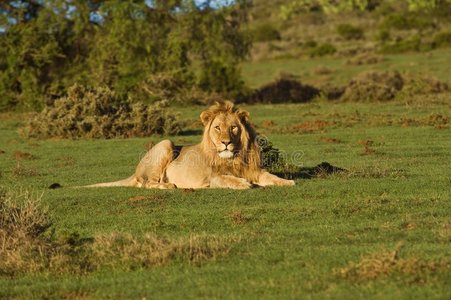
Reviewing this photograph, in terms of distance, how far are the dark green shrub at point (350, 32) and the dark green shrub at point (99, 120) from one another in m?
52.3

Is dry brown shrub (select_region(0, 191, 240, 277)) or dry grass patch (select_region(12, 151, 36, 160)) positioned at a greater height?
dry brown shrub (select_region(0, 191, 240, 277))

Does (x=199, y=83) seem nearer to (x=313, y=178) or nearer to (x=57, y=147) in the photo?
(x=57, y=147)

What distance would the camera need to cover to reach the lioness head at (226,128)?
42.1 ft

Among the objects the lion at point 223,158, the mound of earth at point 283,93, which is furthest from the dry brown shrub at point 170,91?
the lion at point 223,158

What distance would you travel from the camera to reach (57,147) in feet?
73.2

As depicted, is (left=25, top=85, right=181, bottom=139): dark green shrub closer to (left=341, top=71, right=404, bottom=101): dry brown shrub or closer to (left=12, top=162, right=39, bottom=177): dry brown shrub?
(left=12, top=162, right=39, bottom=177): dry brown shrub

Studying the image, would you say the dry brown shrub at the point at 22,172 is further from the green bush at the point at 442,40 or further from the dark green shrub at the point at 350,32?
the dark green shrub at the point at 350,32

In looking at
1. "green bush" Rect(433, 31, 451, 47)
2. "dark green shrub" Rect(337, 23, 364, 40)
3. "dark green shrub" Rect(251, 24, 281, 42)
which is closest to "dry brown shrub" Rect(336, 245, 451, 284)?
"green bush" Rect(433, 31, 451, 47)

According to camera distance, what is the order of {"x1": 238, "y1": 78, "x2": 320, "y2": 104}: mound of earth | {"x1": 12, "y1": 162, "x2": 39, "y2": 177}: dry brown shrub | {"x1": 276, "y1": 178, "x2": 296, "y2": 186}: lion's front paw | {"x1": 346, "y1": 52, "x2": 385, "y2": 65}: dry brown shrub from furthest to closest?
{"x1": 346, "y1": 52, "x2": 385, "y2": 65}: dry brown shrub, {"x1": 238, "y1": 78, "x2": 320, "y2": 104}: mound of earth, {"x1": 12, "y1": 162, "x2": 39, "y2": 177}: dry brown shrub, {"x1": 276, "y1": 178, "x2": 296, "y2": 186}: lion's front paw

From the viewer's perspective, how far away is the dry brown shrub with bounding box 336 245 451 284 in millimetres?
7440

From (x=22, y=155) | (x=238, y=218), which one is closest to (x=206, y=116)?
(x=238, y=218)

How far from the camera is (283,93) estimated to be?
122 ft

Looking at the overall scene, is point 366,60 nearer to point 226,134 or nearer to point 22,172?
point 22,172

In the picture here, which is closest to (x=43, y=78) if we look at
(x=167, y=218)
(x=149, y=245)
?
(x=167, y=218)
